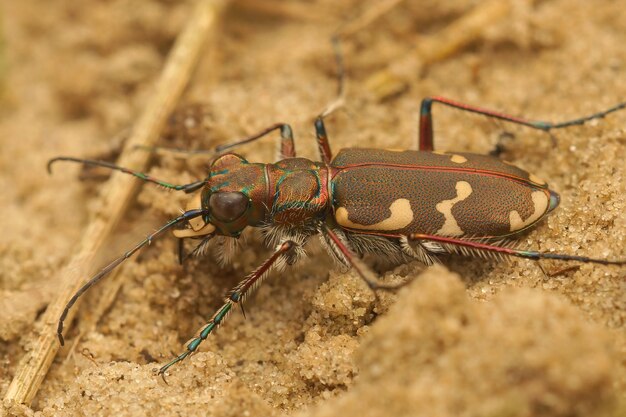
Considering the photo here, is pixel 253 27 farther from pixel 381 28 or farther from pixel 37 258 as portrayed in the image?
pixel 37 258

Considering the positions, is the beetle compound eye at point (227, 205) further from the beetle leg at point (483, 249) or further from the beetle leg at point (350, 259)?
the beetle leg at point (483, 249)

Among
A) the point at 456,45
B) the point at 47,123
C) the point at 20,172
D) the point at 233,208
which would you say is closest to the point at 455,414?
the point at 233,208

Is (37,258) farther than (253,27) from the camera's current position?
No

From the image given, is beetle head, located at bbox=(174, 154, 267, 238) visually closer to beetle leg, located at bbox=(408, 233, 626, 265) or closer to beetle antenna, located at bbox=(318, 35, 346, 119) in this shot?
beetle antenna, located at bbox=(318, 35, 346, 119)

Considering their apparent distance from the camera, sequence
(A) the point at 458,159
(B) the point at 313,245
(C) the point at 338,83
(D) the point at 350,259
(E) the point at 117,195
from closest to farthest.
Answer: (D) the point at 350,259, (A) the point at 458,159, (B) the point at 313,245, (E) the point at 117,195, (C) the point at 338,83

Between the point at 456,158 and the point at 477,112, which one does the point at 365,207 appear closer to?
the point at 456,158

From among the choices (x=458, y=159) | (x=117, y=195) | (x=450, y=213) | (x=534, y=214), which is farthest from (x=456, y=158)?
(x=117, y=195)

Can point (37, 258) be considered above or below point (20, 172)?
below
